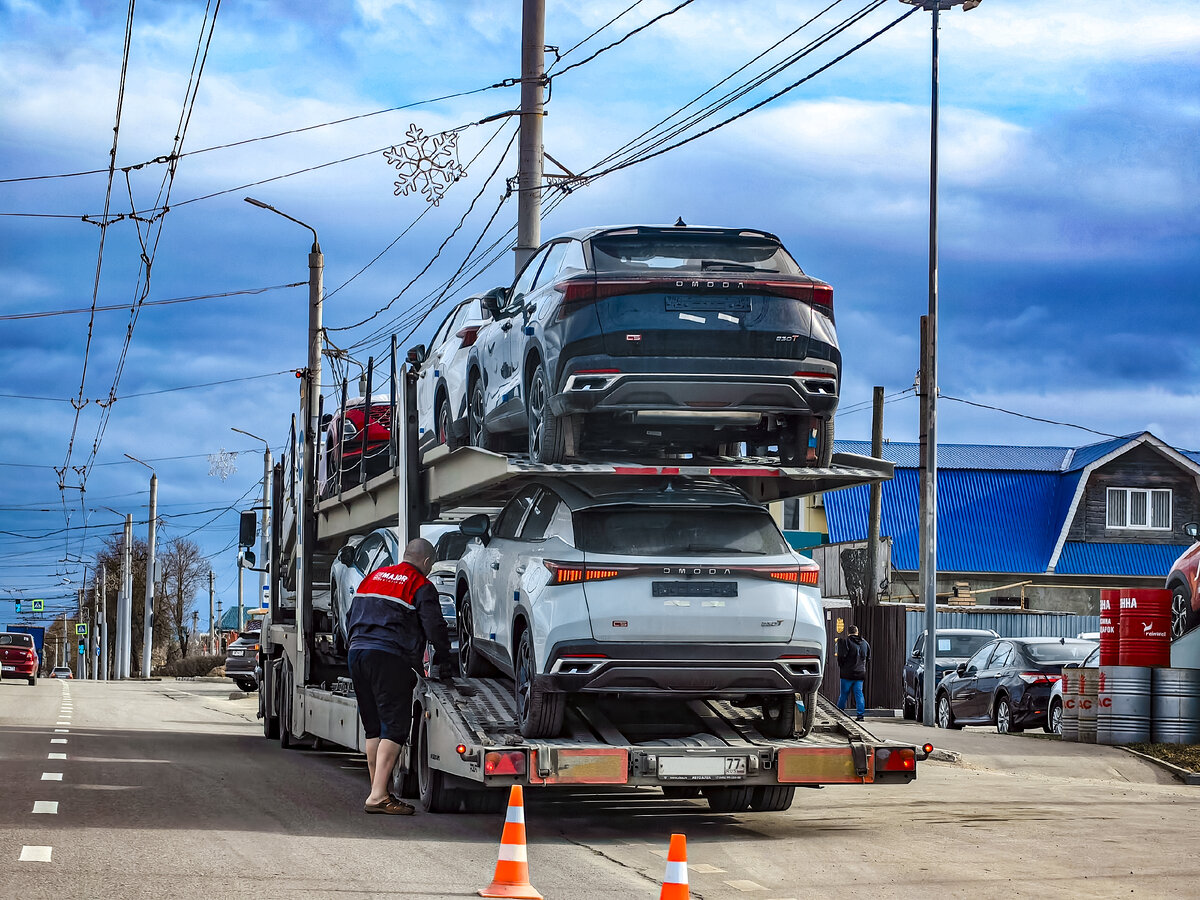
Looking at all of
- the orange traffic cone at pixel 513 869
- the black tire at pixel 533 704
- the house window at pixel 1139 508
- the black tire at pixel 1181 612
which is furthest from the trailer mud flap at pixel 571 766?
the house window at pixel 1139 508

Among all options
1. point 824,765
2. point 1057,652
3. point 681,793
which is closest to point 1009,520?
point 1057,652

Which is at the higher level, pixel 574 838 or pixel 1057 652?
pixel 1057 652

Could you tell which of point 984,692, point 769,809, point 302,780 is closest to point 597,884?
point 769,809

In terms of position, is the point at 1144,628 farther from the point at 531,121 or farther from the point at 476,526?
the point at 476,526

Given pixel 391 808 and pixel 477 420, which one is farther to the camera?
pixel 477 420

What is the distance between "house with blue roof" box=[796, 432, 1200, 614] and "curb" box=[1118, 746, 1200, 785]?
23662mm

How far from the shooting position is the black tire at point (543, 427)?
34.4 feet

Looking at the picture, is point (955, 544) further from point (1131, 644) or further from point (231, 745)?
point (231, 745)

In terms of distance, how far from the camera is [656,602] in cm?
984

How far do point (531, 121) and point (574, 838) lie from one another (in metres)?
8.97

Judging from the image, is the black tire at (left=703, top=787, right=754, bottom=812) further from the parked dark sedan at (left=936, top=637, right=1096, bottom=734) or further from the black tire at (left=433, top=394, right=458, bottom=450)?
the parked dark sedan at (left=936, top=637, right=1096, bottom=734)

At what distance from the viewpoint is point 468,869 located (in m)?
8.82

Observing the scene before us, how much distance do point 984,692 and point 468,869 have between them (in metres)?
16.4

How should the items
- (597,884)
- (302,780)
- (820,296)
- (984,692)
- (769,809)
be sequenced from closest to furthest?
(597,884)
(820,296)
(769,809)
(302,780)
(984,692)
